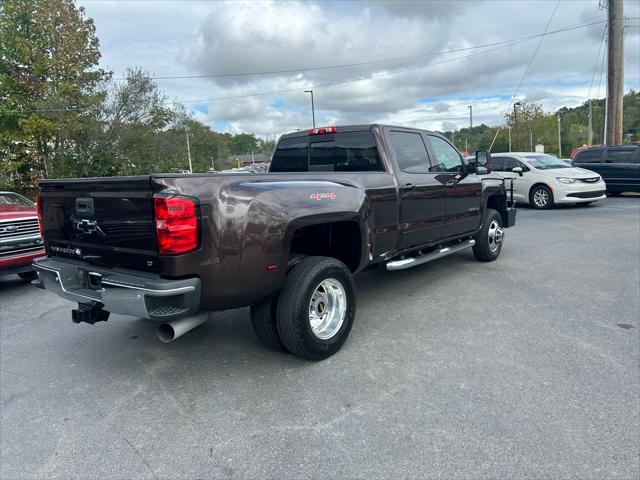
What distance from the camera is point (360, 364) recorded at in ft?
12.0

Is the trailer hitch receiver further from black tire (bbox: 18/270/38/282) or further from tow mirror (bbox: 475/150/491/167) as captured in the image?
tow mirror (bbox: 475/150/491/167)

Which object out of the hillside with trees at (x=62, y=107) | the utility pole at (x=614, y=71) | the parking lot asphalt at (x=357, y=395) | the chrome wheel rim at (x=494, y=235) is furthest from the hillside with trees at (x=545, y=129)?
the parking lot asphalt at (x=357, y=395)

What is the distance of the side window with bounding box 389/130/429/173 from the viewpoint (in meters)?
4.98

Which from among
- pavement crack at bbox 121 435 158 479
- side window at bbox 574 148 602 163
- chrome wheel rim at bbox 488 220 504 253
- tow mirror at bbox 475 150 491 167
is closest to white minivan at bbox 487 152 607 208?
side window at bbox 574 148 602 163

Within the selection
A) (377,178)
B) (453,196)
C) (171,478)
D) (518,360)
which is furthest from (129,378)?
(453,196)

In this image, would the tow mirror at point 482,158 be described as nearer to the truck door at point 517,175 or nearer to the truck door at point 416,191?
the truck door at point 416,191

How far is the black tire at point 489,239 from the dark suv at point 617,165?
10.4 m

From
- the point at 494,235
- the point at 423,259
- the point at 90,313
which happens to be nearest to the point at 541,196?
the point at 494,235

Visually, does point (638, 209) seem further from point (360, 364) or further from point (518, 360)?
point (360, 364)

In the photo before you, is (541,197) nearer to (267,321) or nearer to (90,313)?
(267,321)

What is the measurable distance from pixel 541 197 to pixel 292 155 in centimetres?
1049

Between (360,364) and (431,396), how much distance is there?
692 millimetres

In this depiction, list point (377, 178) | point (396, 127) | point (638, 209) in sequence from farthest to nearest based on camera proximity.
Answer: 1. point (638, 209)
2. point (396, 127)
3. point (377, 178)

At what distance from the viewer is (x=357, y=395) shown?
3184 mm
